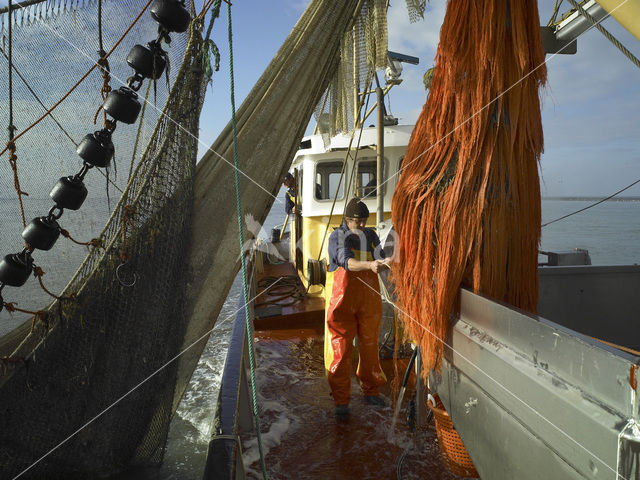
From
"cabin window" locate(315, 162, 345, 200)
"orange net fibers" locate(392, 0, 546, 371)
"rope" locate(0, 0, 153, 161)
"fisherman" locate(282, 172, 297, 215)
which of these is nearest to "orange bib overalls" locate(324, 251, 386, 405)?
"orange net fibers" locate(392, 0, 546, 371)

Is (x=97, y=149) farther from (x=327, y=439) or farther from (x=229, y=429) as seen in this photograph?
(x=327, y=439)

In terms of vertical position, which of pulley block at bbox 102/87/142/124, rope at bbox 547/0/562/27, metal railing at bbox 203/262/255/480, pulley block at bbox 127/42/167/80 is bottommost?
metal railing at bbox 203/262/255/480

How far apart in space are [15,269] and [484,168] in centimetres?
220

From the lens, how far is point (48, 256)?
2320 millimetres

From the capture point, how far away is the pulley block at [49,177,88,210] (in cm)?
192

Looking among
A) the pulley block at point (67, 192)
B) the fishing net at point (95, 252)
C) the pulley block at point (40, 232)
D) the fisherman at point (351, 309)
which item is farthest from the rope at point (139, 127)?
the fisherman at point (351, 309)

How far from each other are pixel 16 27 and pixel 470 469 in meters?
3.52

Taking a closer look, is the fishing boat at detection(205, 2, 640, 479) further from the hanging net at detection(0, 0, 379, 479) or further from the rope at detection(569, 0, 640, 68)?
the rope at detection(569, 0, 640, 68)

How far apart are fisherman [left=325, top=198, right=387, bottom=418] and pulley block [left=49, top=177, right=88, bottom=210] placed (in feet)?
7.09

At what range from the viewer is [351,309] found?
3.79m

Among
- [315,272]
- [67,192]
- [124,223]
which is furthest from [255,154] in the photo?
[315,272]

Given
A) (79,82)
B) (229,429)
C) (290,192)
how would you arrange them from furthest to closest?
1. (290,192)
2. (79,82)
3. (229,429)

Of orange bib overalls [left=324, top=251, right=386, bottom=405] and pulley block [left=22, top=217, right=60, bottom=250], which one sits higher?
pulley block [left=22, top=217, right=60, bottom=250]

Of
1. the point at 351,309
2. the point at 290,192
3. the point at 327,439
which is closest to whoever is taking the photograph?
the point at 327,439
